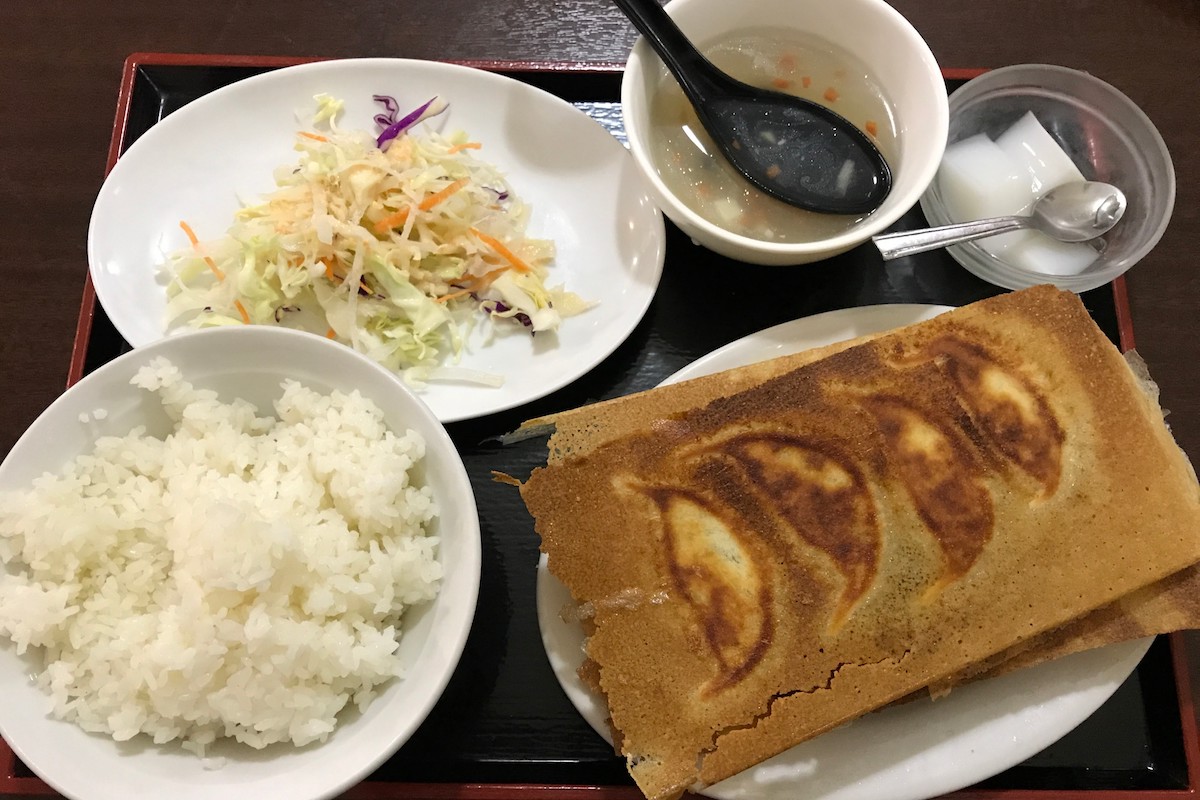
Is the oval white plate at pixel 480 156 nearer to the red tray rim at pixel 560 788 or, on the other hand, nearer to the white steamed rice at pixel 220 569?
the red tray rim at pixel 560 788

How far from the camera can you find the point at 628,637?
1.33 meters

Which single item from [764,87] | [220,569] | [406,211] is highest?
[764,87]

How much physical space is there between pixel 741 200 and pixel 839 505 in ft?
2.39

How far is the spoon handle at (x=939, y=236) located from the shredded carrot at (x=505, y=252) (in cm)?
79

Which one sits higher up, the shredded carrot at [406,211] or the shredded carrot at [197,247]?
the shredded carrot at [406,211]

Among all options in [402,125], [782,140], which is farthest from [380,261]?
[782,140]

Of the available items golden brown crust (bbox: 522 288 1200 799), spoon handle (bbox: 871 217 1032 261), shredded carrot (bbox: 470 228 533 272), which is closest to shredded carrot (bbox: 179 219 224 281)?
shredded carrot (bbox: 470 228 533 272)

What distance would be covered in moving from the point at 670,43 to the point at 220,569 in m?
1.33

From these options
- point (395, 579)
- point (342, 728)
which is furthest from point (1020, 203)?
point (342, 728)

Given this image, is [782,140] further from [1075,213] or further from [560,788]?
[560,788]

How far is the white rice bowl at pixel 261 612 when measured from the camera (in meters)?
1.17

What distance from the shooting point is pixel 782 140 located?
5.67 ft

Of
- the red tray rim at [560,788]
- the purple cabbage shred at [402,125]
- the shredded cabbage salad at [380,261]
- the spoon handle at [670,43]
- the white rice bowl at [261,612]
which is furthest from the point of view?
the purple cabbage shred at [402,125]

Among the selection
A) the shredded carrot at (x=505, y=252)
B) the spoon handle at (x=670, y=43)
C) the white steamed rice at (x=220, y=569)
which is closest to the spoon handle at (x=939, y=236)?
the spoon handle at (x=670, y=43)
